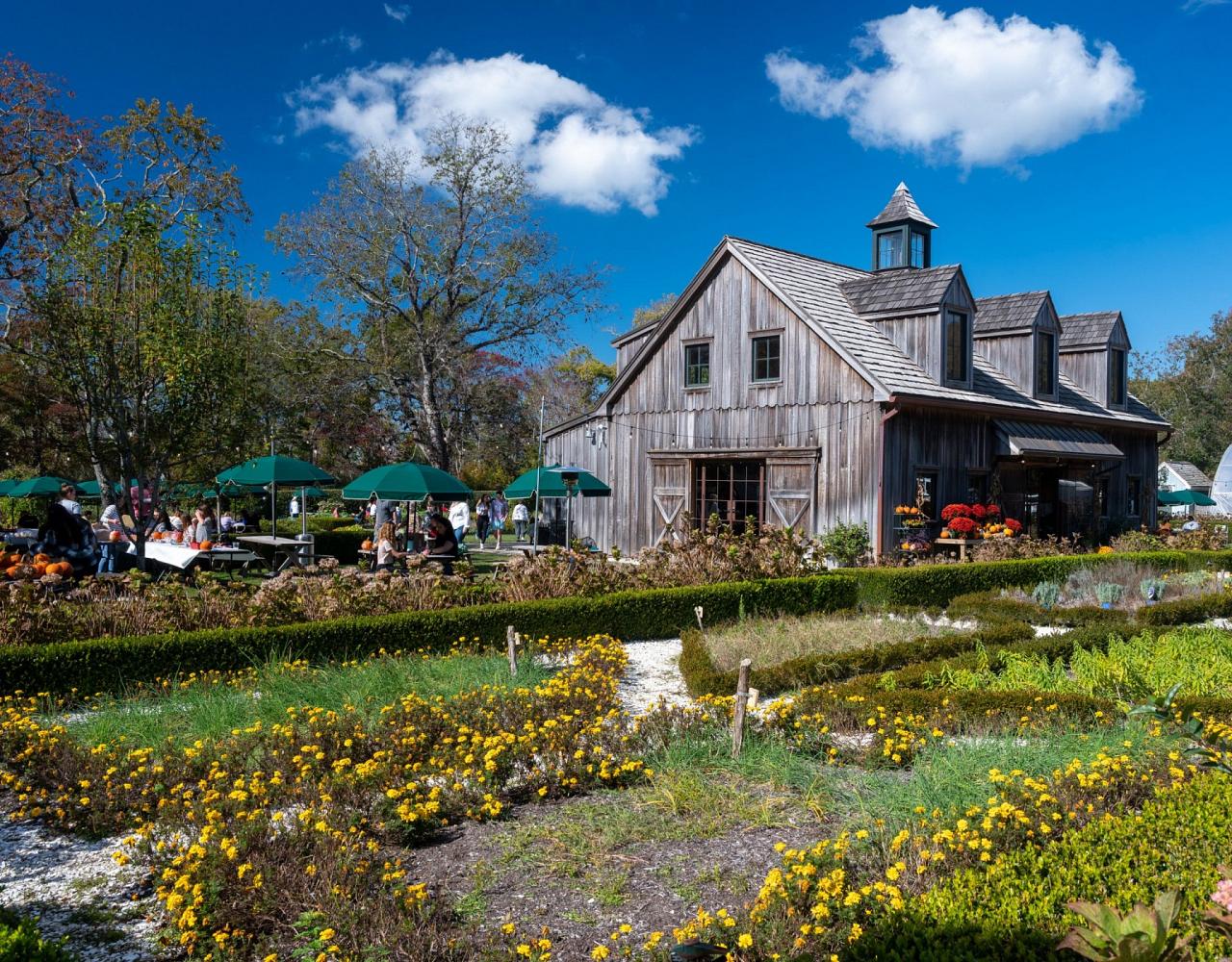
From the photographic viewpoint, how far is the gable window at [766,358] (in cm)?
1873

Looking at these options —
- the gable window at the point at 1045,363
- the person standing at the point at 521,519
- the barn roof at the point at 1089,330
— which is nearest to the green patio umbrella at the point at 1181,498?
the barn roof at the point at 1089,330

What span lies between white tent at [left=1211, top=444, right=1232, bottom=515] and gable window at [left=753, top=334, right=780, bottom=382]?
36.9m

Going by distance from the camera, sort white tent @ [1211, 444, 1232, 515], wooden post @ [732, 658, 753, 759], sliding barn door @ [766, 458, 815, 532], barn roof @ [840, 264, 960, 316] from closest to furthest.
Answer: wooden post @ [732, 658, 753, 759], sliding barn door @ [766, 458, 815, 532], barn roof @ [840, 264, 960, 316], white tent @ [1211, 444, 1232, 515]

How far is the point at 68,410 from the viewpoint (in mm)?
24312

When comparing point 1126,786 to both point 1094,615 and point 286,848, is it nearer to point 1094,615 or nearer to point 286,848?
point 286,848

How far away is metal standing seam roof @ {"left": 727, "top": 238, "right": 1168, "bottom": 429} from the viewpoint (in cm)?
1752

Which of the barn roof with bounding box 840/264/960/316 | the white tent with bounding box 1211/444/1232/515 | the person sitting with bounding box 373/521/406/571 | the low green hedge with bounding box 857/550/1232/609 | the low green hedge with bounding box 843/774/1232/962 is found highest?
the barn roof with bounding box 840/264/960/316

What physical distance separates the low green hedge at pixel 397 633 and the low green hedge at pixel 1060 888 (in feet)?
21.7

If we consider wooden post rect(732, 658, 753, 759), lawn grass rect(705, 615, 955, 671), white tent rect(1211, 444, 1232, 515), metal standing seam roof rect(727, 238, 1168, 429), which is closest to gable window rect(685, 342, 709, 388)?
metal standing seam roof rect(727, 238, 1168, 429)

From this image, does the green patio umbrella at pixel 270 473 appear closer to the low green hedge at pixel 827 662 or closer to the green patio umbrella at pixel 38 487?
the green patio umbrella at pixel 38 487

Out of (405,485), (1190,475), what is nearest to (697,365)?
(405,485)

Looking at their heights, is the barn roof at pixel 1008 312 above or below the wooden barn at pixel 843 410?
above

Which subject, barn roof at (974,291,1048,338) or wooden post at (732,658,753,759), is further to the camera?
barn roof at (974,291,1048,338)

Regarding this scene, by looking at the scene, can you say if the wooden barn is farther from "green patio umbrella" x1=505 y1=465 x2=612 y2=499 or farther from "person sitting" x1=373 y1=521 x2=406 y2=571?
"person sitting" x1=373 y1=521 x2=406 y2=571
